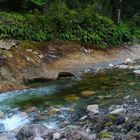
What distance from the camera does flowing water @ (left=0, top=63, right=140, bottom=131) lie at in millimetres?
9438

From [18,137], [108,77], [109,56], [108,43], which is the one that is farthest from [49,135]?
[108,43]

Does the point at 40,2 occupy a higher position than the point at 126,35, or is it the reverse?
the point at 40,2

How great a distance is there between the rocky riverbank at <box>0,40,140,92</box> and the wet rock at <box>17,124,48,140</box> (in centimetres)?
421

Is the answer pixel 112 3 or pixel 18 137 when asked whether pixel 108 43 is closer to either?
pixel 112 3

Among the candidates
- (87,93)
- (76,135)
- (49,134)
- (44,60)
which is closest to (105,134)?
(76,135)

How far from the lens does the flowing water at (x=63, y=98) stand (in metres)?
9.44

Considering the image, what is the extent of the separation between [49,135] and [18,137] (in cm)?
67

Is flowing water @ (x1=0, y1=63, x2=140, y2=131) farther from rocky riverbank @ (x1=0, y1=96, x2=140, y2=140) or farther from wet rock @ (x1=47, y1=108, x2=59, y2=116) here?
rocky riverbank @ (x1=0, y1=96, x2=140, y2=140)

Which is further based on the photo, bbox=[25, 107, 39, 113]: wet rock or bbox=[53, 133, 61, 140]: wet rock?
bbox=[25, 107, 39, 113]: wet rock

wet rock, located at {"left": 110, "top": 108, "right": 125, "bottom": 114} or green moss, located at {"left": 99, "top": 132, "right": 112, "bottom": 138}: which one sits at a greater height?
green moss, located at {"left": 99, "top": 132, "right": 112, "bottom": 138}

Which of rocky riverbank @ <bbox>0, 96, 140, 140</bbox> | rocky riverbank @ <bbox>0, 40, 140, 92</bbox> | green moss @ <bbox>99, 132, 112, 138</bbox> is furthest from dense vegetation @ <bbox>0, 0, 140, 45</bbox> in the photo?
green moss @ <bbox>99, 132, 112, 138</bbox>

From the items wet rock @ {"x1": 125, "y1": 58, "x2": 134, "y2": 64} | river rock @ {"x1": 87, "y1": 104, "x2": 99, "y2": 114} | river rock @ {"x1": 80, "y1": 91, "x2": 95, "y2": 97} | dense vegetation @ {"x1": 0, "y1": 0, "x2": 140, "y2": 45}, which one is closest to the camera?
river rock @ {"x1": 87, "y1": 104, "x2": 99, "y2": 114}

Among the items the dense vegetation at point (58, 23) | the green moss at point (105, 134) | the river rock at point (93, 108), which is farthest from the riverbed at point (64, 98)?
the dense vegetation at point (58, 23)

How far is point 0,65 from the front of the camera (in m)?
13.3
